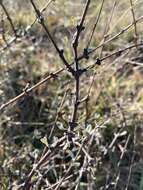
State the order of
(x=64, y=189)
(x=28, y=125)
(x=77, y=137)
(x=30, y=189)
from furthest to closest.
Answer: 1. (x=28, y=125)
2. (x=64, y=189)
3. (x=30, y=189)
4. (x=77, y=137)

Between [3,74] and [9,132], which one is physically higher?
[3,74]

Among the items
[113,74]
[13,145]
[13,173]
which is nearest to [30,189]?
[13,173]

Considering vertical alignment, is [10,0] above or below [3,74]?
above

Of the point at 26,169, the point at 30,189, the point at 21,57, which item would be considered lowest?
the point at 30,189

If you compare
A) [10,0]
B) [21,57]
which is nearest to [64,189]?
[21,57]

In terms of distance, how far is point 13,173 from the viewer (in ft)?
5.43

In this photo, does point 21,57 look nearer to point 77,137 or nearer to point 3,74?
point 3,74

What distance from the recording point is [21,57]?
265 centimetres

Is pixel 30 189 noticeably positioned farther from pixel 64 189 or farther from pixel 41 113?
pixel 41 113

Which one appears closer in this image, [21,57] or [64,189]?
[64,189]

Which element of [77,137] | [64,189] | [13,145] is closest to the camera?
[77,137]

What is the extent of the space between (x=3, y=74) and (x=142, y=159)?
0.67m

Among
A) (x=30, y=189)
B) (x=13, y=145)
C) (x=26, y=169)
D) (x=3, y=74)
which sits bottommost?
(x=30, y=189)

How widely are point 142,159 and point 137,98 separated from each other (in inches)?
17.3
